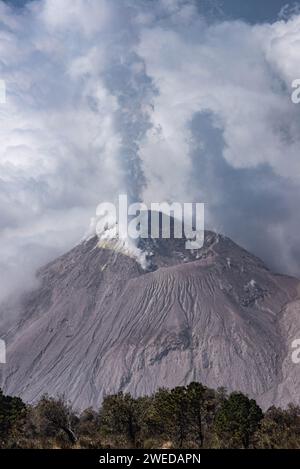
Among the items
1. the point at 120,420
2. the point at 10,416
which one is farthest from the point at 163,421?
the point at 10,416

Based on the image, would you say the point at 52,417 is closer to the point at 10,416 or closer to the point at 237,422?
the point at 10,416

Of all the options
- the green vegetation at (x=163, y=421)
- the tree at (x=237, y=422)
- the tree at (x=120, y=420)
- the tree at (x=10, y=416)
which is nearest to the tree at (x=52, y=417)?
the green vegetation at (x=163, y=421)

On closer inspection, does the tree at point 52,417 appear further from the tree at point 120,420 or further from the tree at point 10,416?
the tree at point 120,420

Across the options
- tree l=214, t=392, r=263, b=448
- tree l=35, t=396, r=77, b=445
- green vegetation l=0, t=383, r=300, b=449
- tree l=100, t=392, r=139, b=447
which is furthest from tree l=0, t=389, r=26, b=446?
tree l=214, t=392, r=263, b=448

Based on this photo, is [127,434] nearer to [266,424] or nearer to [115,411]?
[115,411]

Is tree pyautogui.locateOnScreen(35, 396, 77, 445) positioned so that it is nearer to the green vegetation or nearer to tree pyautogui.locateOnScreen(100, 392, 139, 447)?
the green vegetation

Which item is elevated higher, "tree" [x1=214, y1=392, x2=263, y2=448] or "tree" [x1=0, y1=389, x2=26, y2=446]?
"tree" [x1=0, y1=389, x2=26, y2=446]

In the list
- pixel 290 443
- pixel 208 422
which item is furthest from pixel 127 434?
pixel 290 443
